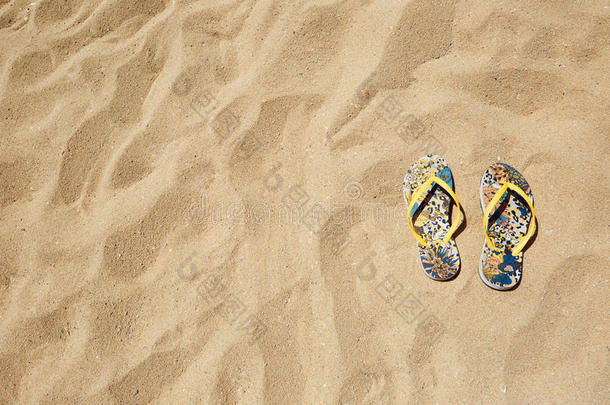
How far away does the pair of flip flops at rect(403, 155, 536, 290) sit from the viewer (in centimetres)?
157

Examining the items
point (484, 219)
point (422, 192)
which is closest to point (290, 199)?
point (422, 192)

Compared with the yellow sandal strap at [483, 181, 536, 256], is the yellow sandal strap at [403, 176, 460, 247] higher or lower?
higher

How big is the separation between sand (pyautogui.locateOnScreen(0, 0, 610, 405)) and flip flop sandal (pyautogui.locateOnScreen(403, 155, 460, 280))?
5cm

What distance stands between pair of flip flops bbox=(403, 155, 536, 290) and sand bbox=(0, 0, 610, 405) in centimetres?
5

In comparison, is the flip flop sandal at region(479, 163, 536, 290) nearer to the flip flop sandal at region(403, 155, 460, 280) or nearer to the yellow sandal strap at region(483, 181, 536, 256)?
the yellow sandal strap at region(483, 181, 536, 256)

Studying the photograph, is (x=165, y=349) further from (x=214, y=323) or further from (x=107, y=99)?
(x=107, y=99)

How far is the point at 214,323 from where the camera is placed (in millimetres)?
1535

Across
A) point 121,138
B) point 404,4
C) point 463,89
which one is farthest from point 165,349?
point 404,4

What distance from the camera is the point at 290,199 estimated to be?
163cm

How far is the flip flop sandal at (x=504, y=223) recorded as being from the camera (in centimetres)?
156

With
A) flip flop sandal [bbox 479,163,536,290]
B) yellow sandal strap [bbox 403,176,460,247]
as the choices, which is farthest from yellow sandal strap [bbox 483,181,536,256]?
yellow sandal strap [bbox 403,176,460,247]

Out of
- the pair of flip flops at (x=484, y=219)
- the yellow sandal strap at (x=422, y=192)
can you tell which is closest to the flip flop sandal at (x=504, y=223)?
the pair of flip flops at (x=484, y=219)

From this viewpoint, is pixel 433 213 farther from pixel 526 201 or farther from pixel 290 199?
pixel 290 199

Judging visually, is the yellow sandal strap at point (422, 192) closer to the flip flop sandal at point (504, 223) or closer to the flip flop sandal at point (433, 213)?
the flip flop sandal at point (433, 213)
